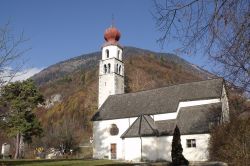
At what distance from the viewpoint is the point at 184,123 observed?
1257 inches

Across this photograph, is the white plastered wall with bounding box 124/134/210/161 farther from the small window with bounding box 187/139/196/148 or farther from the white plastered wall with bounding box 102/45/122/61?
the white plastered wall with bounding box 102/45/122/61

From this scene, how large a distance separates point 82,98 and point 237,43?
10116 cm

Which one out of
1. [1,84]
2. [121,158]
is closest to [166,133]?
[121,158]

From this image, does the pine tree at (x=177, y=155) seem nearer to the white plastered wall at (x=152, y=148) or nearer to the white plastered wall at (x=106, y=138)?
the white plastered wall at (x=152, y=148)

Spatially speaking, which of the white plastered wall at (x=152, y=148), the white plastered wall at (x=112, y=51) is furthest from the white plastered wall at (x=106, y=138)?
the white plastered wall at (x=112, y=51)

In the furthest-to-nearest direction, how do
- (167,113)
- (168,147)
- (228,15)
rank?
(167,113) < (168,147) < (228,15)

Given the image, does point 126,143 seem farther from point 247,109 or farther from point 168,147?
point 247,109

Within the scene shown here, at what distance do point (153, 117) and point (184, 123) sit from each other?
4382 mm

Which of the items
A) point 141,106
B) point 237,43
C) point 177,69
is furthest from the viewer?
point 177,69

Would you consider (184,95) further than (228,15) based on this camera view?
Yes

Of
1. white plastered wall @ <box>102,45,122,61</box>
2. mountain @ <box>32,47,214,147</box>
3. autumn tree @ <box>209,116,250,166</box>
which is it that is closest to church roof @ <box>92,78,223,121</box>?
white plastered wall @ <box>102,45,122,61</box>

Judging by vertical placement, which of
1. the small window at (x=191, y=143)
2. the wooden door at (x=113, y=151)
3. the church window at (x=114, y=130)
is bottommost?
the wooden door at (x=113, y=151)

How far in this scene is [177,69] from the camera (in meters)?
124

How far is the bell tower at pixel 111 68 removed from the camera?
43.2m
